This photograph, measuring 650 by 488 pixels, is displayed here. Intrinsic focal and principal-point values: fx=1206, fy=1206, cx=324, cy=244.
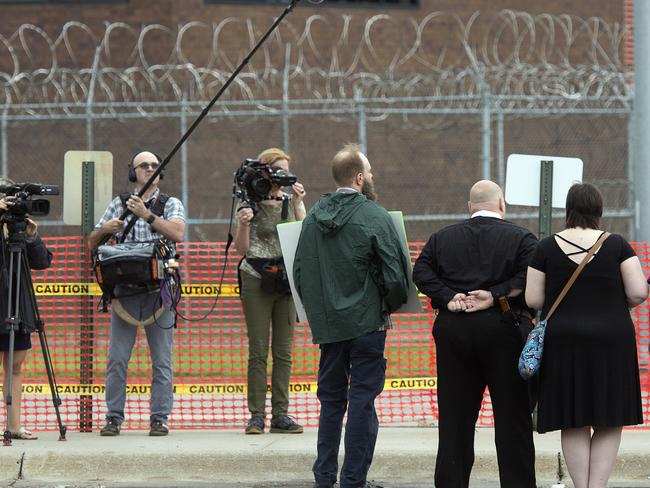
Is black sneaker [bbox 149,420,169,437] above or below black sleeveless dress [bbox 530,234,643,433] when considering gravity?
below

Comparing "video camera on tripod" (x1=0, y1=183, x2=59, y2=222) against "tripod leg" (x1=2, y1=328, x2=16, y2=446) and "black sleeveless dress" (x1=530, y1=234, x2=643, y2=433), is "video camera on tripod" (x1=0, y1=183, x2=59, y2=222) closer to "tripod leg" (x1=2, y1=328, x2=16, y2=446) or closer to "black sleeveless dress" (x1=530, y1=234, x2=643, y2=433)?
"tripod leg" (x1=2, y1=328, x2=16, y2=446)

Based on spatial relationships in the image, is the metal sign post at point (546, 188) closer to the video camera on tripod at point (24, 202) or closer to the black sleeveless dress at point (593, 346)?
the black sleeveless dress at point (593, 346)

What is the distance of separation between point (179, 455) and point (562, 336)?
2.76 metres

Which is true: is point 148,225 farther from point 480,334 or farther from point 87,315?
point 480,334

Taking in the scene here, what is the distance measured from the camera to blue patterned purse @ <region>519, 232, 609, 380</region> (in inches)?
242

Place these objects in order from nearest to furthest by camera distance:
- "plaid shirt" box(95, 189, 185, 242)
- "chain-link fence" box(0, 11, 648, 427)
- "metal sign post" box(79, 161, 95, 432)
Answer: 1. "plaid shirt" box(95, 189, 185, 242)
2. "metal sign post" box(79, 161, 95, 432)
3. "chain-link fence" box(0, 11, 648, 427)

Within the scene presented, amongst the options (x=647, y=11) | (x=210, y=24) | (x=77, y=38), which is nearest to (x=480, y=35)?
(x=210, y=24)

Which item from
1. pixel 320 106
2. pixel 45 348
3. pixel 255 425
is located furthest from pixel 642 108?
pixel 320 106

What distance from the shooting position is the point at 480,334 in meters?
6.36

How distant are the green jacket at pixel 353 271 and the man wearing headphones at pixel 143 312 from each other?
5.69ft

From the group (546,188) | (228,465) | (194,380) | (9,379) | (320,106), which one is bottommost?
(228,465)

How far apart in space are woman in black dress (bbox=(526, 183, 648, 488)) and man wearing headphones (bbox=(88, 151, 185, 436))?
2967mm

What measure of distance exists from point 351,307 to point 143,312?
6.88 ft

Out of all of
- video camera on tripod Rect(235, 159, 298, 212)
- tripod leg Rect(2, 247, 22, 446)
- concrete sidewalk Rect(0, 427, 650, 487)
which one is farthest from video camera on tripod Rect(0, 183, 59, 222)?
concrete sidewalk Rect(0, 427, 650, 487)
